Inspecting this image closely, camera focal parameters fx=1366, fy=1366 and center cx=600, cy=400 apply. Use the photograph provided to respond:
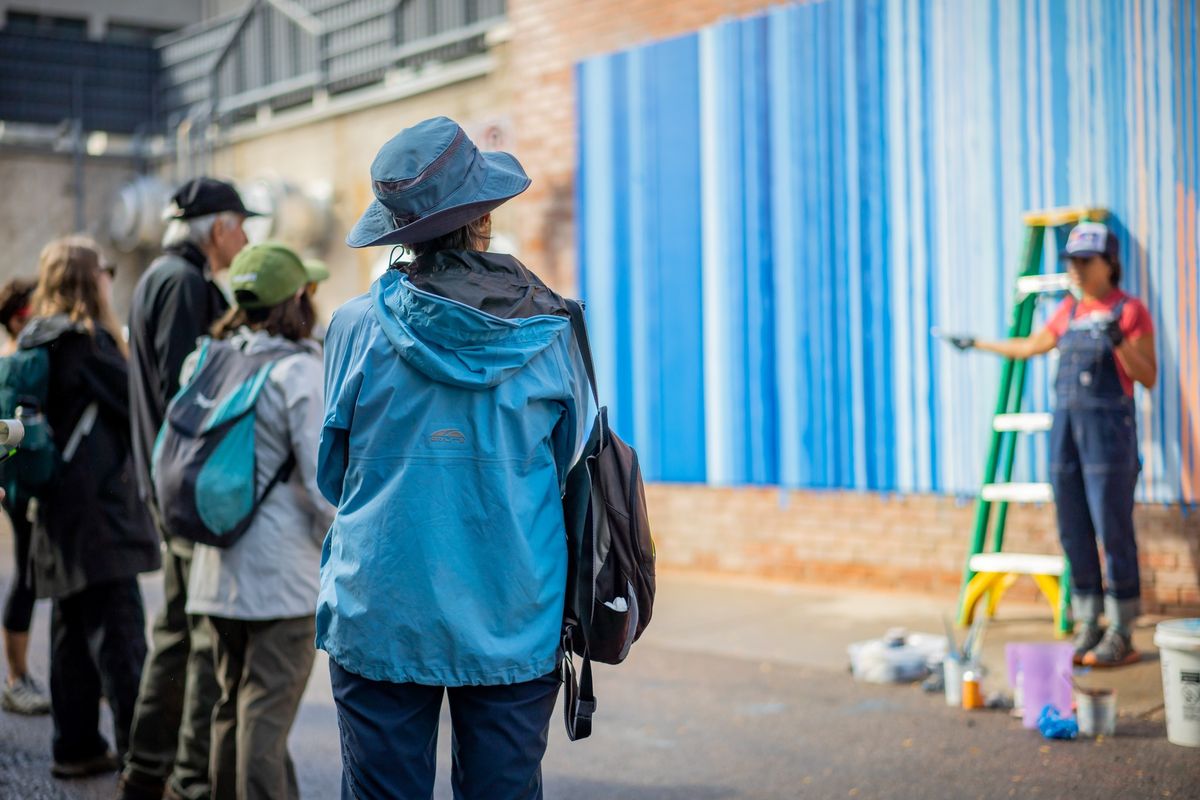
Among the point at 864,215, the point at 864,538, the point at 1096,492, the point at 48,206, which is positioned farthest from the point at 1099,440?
the point at 48,206

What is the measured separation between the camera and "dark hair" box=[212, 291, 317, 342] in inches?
165

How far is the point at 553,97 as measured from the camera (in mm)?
10461

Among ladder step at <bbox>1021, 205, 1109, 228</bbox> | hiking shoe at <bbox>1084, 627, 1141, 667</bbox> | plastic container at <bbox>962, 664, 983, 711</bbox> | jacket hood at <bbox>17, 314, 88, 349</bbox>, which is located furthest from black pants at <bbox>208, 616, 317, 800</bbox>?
ladder step at <bbox>1021, 205, 1109, 228</bbox>

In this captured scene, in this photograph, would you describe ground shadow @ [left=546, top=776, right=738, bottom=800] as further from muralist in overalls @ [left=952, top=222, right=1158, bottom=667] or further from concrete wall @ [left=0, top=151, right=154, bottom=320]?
concrete wall @ [left=0, top=151, right=154, bottom=320]

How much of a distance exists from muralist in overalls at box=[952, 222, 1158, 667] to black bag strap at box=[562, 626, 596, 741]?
422cm

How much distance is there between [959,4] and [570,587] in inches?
246

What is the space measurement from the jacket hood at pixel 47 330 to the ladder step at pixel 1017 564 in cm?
470

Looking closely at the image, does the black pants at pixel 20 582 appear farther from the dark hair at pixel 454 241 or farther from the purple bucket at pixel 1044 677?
the purple bucket at pixel 1044 677

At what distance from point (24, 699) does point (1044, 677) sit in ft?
14.5

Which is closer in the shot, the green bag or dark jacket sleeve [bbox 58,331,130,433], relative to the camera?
the green bag

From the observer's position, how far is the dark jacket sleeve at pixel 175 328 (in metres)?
4.77

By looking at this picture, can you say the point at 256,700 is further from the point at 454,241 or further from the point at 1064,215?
the point at 1064,215

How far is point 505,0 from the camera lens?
12656 millimetres

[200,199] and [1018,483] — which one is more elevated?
[200,199]
